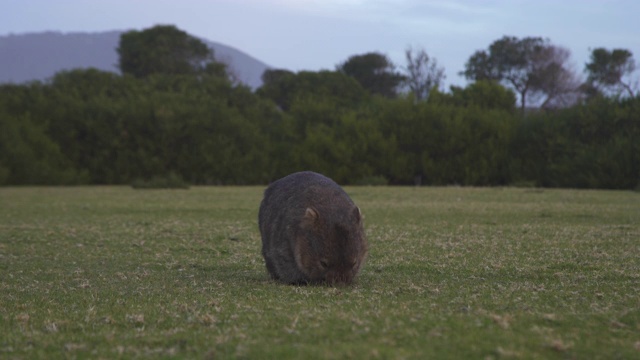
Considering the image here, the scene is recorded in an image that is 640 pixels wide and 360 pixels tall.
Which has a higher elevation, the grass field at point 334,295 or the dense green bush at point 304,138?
the dense green bush at point 304,138

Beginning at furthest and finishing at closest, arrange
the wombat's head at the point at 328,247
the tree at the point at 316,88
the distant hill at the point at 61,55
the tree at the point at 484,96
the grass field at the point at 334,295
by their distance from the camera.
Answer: the distant hill at the point at 61,55
the tree at the point at 316,88
the tree at the point at 484,96
the wombat's head at the point at 328,247
the grass field at the point at 334,295

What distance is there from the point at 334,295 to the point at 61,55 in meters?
178

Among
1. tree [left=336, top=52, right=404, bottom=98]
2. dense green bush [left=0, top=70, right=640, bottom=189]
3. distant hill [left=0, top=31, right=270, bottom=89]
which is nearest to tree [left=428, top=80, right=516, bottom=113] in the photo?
dense green bush [left=0, top=70, right=640, bottom=189]

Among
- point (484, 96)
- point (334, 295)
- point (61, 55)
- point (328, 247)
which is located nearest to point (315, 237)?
point (328, 247)

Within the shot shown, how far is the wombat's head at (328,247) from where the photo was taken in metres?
7.87

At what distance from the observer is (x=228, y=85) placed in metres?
50.3

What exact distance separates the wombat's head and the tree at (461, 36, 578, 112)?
58059 millimetres

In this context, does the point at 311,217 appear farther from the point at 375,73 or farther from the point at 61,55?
the point at 61,55

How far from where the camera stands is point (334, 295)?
7320mm

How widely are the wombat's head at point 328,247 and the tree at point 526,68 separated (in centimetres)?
5806

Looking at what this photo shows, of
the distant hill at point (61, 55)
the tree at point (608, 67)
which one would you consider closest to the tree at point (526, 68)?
the tree at point (608, 67)

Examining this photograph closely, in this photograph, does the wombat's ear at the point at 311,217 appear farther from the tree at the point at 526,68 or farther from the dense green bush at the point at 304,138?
the tree at the point at 526,68

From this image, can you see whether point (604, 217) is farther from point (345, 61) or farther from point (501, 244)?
point (345, 61)

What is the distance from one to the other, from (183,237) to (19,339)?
8816 mm
